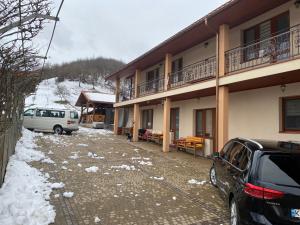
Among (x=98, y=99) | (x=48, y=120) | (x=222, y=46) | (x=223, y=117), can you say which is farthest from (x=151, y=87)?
(x=98, y=99)

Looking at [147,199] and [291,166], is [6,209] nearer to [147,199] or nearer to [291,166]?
[147,199]

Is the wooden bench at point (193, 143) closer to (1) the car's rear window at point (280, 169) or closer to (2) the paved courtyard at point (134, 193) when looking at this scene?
(2) the paved courtyard at point (134, 193)

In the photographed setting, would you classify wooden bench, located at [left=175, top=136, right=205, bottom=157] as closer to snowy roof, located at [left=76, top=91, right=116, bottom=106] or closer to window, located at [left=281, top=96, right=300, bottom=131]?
window, located at [left=281, top=96, right=300, bottom=131]

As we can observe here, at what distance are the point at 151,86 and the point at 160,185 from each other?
1387cm

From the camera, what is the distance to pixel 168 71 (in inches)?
623

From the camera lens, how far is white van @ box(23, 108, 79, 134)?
23.8m

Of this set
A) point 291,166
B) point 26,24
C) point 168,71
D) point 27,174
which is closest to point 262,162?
point 291,166

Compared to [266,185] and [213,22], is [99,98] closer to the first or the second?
[213,22]

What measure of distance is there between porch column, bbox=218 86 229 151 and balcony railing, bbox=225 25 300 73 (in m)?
0.91

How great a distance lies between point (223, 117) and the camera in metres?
10.7

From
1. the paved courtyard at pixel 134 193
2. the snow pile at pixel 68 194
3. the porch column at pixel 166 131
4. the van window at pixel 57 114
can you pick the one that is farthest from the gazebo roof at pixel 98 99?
the snow pile at pixel 68 194

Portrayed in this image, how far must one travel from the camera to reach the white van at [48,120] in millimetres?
23781

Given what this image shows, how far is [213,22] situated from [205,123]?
539 centimetres

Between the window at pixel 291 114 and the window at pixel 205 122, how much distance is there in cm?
417
